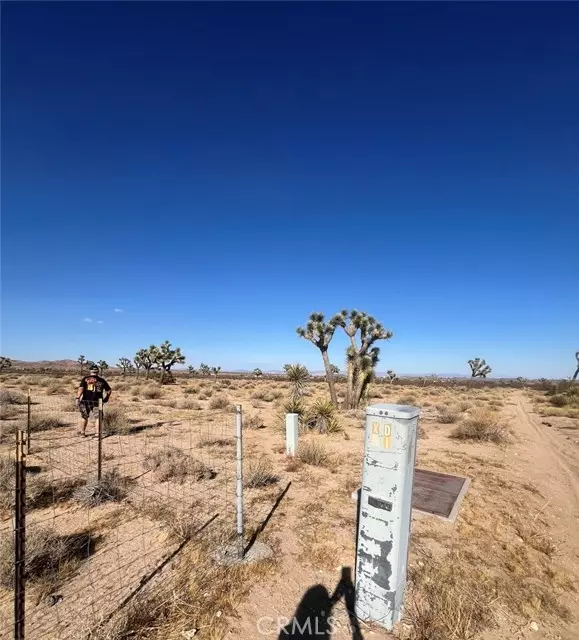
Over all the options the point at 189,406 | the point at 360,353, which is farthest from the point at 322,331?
the point at 189,406

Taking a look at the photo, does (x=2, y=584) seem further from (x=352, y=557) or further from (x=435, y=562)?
(x=435, y=562)

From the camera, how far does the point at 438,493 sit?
22.2ft

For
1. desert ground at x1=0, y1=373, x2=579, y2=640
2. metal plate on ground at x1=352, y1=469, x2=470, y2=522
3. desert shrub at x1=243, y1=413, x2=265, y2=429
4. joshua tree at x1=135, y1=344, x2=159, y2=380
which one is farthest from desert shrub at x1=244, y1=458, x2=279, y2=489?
joshua tree at x1=135, y1=344, x2=159, y2=380

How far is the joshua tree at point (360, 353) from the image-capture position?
1834cm

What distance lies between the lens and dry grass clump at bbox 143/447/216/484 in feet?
23.8

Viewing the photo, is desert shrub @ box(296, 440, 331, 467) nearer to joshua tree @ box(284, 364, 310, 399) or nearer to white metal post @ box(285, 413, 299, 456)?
white metal post @ box(285, 413, 299, 456)

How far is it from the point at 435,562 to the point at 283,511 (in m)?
2.38

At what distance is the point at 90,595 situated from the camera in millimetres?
3707

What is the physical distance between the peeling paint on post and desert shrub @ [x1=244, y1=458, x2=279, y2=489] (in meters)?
3.94

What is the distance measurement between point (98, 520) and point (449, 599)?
4767 millimetres

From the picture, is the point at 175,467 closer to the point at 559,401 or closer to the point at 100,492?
the point at 100,492

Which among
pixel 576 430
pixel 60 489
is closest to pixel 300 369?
pixel 576 430

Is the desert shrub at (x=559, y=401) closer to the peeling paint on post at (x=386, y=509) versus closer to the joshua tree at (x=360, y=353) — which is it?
the joshua tree at (x=360, y=353)

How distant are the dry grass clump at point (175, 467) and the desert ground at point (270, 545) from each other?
4 cm
